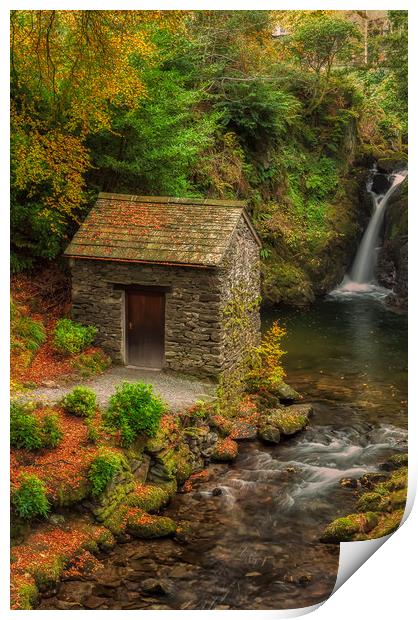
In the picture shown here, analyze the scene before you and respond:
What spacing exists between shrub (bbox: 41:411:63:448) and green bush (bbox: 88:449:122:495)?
0.44 meters

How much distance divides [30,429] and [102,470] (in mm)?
952

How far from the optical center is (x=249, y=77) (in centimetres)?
721

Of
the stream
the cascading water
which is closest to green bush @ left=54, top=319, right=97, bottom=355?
the stream

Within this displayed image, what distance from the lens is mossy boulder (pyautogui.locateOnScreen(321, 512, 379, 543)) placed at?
22.2 ft

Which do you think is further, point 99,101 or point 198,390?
point 198,390

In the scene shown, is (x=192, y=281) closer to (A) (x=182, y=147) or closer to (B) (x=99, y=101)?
(A) (x=182, y=147)

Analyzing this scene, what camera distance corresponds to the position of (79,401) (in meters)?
7.54

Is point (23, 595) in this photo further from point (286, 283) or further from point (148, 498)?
point (286, 283)

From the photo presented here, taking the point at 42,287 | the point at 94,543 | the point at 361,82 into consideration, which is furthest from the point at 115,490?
the point at 361,82

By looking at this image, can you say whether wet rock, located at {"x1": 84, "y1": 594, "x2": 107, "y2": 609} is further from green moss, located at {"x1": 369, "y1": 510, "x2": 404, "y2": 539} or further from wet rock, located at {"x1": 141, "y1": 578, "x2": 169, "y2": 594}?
green moss, located at {"x1": 369, "y1": 510, "x2": 404, "y2": 539}

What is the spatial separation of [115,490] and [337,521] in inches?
86.3

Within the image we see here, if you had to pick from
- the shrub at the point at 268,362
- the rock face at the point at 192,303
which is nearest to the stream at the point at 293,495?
the shrub at the point at 268,362

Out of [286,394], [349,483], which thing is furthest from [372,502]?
[286,394]

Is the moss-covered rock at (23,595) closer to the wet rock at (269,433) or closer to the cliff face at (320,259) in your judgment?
the wet rock at (269,433)
